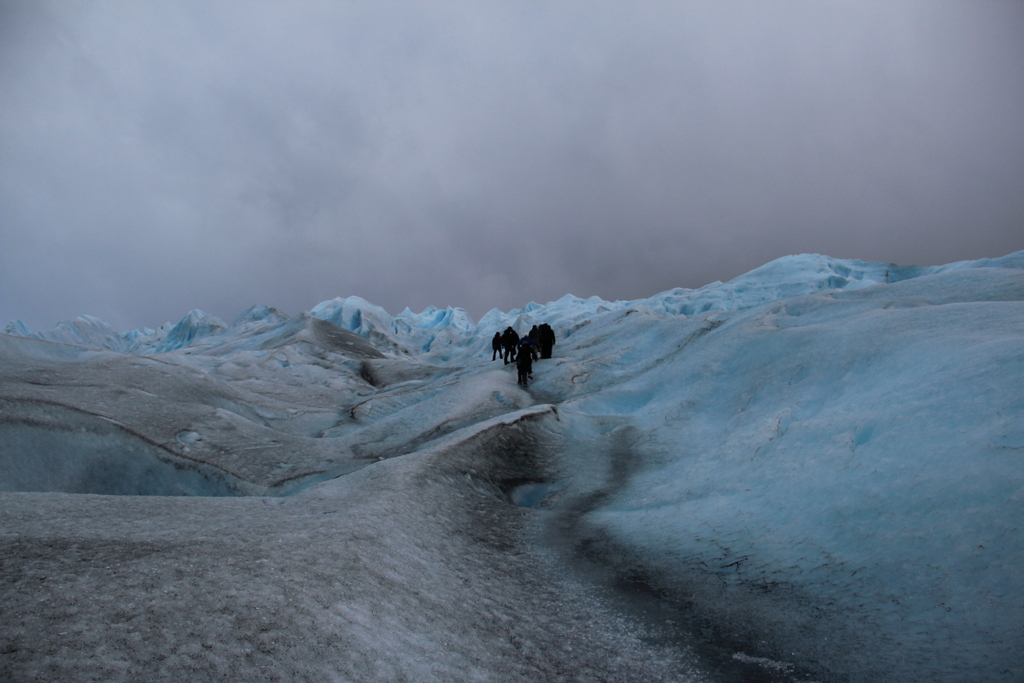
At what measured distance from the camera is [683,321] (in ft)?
56.9

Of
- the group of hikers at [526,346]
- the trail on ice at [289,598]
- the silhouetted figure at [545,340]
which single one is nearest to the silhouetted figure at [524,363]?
the group of hikers at [526,346]

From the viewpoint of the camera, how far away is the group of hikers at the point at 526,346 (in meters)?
15.3

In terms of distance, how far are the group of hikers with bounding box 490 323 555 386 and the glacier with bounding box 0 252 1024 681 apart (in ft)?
15.5

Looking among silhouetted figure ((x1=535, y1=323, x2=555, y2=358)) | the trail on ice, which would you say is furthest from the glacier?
silhouetted figure ((x1=535, y1=323, x2=555, y2=358))

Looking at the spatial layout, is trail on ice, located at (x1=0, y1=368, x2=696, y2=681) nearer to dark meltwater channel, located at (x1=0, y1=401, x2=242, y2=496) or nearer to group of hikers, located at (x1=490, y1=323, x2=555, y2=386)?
dark meltwater channel, located at (x1=0, y1=401, x2=242, y2=496)

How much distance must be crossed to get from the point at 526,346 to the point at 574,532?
32.1 ft

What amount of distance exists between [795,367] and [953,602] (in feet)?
20.1

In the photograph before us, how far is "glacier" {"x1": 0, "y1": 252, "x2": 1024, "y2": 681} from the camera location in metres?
2.89

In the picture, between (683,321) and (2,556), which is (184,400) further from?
(683,321)

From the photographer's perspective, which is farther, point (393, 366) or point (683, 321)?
point (393, 366)

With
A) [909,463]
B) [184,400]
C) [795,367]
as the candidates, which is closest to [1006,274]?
[795,367]

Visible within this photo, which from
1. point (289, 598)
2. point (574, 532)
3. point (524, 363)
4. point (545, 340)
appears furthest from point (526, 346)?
point (289, 598)

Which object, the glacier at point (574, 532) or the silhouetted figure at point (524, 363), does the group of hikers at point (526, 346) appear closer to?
the silhouetted figure at point (524, 363)

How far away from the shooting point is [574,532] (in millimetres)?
5816
